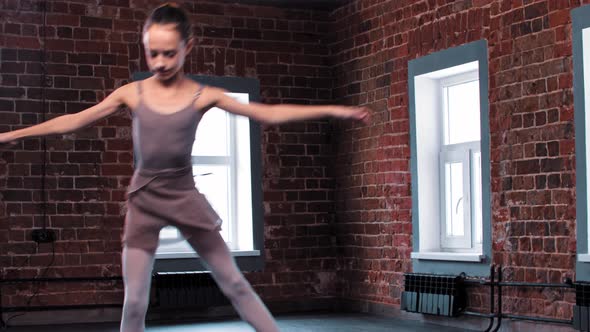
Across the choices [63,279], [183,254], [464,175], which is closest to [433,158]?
[464,175]

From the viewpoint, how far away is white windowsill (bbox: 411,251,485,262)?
765 cm

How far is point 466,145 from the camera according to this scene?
822 centimetres

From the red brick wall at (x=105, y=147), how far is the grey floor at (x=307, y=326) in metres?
0.46

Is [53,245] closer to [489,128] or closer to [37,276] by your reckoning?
[37,276]

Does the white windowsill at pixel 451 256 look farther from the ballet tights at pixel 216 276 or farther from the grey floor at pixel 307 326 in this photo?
the ballet tights at pixel 216 276

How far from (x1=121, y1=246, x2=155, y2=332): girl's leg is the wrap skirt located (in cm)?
4

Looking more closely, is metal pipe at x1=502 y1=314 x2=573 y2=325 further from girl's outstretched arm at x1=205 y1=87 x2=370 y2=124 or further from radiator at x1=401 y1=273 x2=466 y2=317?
girl's outstretched arm at x1=205 y1=87 x2=370 y2=124

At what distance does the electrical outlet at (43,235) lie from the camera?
28.5 feet

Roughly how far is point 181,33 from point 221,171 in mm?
5903

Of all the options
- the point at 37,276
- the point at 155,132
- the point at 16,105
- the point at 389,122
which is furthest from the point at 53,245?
the point at 155,132

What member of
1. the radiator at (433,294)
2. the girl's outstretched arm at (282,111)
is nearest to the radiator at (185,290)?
the radiator at (433,294)

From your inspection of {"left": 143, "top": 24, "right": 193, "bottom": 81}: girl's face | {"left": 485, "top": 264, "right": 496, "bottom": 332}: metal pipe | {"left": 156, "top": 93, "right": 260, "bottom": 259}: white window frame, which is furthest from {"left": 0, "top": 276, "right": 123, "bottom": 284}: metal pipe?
{"left": 143, "top": 24, "right": 193, "bottom": 81}: girl's face

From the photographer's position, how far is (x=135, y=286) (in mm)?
3703

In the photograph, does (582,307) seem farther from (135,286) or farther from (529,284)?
(135,286)
